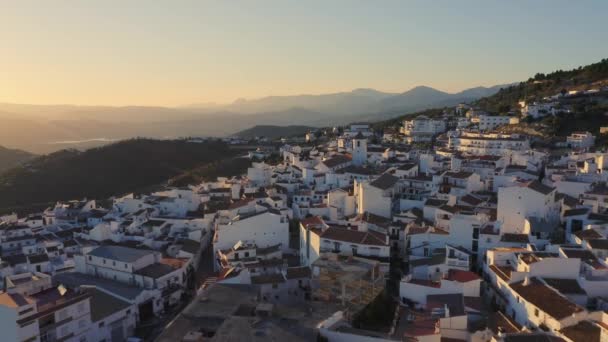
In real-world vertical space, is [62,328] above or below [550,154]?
below

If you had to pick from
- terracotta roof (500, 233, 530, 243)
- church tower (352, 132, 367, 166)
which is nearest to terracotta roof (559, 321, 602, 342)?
terracotta roof (500, 233, 530, 243)

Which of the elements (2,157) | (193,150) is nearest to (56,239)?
(193,150)

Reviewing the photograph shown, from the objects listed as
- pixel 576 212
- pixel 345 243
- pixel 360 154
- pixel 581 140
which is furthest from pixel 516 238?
pixel 581 140

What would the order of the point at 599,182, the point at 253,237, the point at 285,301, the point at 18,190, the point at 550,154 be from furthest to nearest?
1. the point at 18,190
2. the point at 550,154
3. the point at 599,182
4. the point at 253,237
5. the point at 285,301

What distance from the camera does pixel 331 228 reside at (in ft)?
80.0

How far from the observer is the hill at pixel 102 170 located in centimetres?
5894

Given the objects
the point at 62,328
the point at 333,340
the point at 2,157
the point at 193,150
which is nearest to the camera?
the point at 333,340

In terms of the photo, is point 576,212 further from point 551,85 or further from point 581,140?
point 551,85

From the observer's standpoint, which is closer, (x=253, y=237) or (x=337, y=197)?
(x=253, y=237)

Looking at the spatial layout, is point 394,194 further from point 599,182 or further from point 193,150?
point 193,150

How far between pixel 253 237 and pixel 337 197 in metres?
7.40

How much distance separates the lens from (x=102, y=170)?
2751 inches

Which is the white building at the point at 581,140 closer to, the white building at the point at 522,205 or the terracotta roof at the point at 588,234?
the white building at the point at 522,205

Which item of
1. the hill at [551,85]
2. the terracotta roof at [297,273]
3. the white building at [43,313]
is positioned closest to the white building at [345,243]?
the terracotta roof at [297,273]
